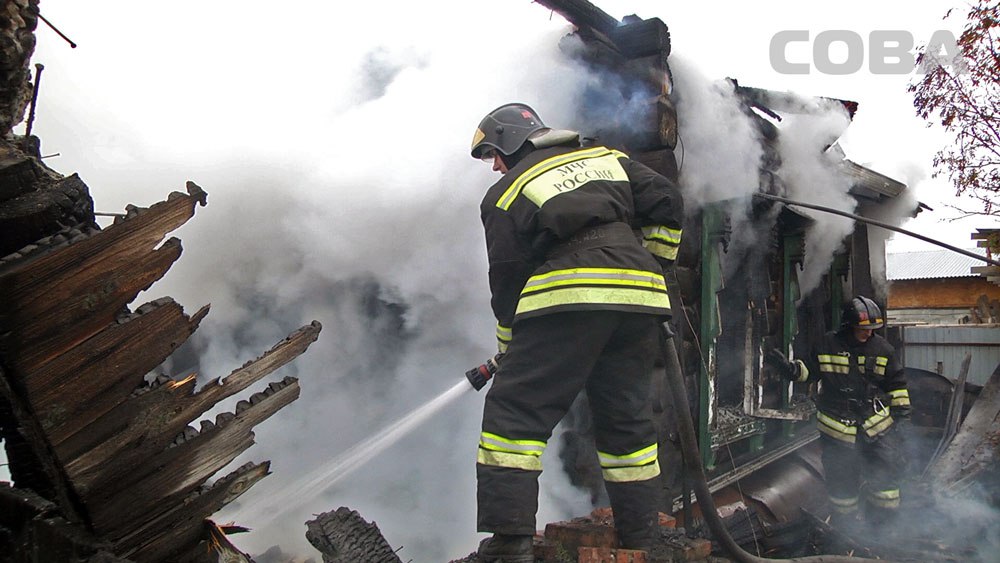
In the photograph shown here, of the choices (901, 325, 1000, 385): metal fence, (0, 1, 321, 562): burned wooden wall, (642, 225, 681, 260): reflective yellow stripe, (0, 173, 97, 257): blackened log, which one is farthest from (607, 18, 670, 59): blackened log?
(901, 325, 1000, 385): metal fence

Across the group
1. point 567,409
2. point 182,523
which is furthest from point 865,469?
point 182,523

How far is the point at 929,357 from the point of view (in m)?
11.7

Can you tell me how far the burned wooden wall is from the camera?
1.43 meters

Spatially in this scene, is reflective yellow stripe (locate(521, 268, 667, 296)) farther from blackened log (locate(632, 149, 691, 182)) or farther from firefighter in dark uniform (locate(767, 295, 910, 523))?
firefighter in dark uniform (locate(767, 295, 910, 523))

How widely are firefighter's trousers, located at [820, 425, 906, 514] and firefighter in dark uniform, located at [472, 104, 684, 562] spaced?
12.4 feet

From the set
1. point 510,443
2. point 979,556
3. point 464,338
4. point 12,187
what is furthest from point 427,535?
point 979,556

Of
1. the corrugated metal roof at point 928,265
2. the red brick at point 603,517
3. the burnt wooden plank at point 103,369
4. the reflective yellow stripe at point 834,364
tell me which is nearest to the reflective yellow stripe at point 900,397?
the reflective yellow stripe at point 834,364

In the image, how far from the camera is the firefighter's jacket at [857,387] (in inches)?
222

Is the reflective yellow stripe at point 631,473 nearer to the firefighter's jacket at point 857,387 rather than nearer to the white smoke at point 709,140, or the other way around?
the white smoke at point 709,140

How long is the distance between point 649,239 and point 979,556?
Answer: 329 centimetres

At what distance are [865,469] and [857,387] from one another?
0.67m

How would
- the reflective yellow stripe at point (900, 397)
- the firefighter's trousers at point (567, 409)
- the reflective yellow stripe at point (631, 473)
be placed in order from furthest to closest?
the reflective yellow stripe at point (900, 397), the reflective yellow stripe at point (631, 473), the firefighter's trousers at point (567, 409)

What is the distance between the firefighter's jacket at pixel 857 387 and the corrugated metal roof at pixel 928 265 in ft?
75.7

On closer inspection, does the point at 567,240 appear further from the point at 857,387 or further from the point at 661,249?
the point at 857,387
